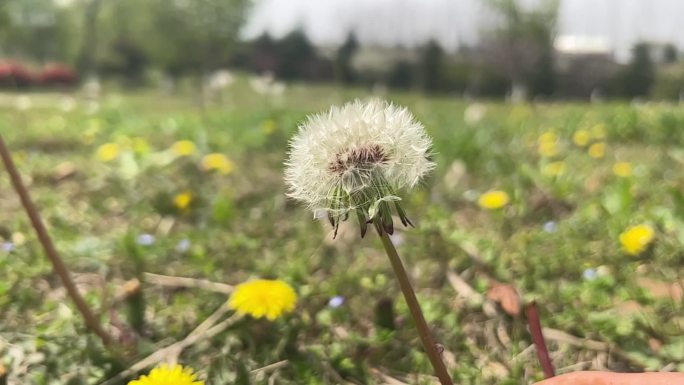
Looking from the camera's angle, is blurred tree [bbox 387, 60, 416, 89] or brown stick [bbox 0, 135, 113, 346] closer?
brown stick [bbox 0, 135, 113, 346]

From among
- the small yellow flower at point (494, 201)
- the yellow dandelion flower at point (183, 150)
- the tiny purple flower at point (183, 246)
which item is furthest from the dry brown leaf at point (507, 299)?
the yellow dandelion flower at point (183, 150)

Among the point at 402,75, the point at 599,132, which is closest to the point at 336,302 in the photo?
the point at 599,132

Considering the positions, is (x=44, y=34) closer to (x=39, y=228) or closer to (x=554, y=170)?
(x=554, y=170)

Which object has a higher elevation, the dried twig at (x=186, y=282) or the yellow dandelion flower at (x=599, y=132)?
the dried twig at (x=186, y=282)

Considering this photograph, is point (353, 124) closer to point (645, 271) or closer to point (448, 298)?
point (448, 298)

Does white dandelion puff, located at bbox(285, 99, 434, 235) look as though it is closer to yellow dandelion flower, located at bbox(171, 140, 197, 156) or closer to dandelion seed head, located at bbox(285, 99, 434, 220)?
dandelion seed head, located at bbox(285, 99, 434, 220)

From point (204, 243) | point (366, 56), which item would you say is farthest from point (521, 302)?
point (366, 56)

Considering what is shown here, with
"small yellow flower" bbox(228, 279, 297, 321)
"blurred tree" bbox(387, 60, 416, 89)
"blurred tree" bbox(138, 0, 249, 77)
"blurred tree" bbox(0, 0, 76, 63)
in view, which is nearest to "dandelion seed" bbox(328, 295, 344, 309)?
"small yellow flower" bbox(228, 279, 297, 321)

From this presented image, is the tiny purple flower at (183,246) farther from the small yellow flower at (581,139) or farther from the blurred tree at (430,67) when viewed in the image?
the blurred tree at (430,67)
